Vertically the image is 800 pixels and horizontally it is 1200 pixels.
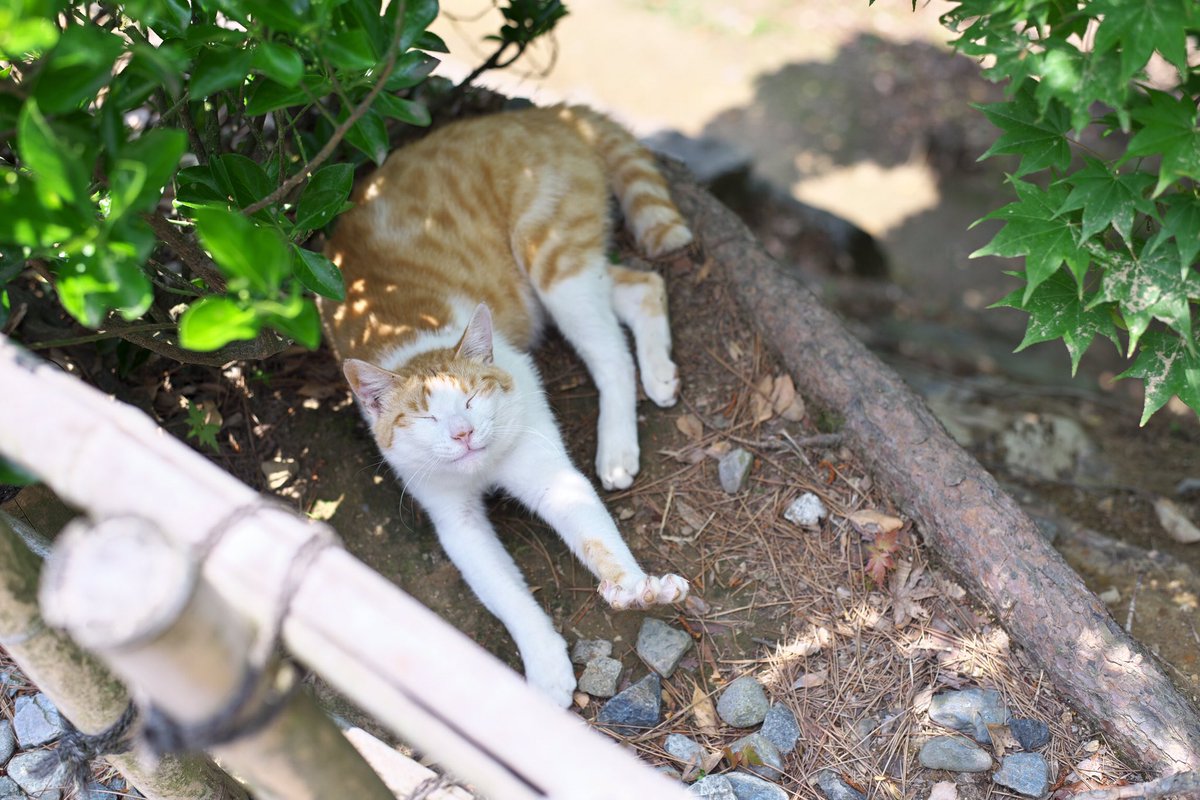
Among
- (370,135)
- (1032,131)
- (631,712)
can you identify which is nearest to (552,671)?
(631,712)

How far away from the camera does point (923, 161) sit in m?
6.94

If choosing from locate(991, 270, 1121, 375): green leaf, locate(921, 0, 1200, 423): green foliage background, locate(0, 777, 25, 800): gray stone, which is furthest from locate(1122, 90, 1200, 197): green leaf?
locate(0, 777, 25, 800): gray stone

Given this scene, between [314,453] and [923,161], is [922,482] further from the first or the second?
[923,161]

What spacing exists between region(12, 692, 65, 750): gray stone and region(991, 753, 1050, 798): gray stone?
7.80ft

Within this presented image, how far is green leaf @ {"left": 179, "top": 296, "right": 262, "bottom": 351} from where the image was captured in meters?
1.36

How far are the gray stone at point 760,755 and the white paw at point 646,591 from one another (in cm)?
40

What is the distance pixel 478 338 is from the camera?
2.60 meters

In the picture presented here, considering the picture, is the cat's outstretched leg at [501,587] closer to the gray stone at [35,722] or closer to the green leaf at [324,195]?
the green leaf at [324,195]

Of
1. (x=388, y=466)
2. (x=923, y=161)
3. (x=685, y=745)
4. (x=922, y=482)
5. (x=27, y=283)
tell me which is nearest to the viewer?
(x=685, y=745)

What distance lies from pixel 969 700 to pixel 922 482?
630 mm

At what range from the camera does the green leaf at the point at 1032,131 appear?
79.2 inches

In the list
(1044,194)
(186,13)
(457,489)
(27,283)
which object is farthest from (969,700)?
(27,283)

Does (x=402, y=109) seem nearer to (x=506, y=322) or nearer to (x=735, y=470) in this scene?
(x=506, y=322)

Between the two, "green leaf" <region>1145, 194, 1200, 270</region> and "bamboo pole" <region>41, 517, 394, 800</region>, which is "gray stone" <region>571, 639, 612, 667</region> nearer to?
"bamboo pole" <region>41, 517, 394, 800</region>
